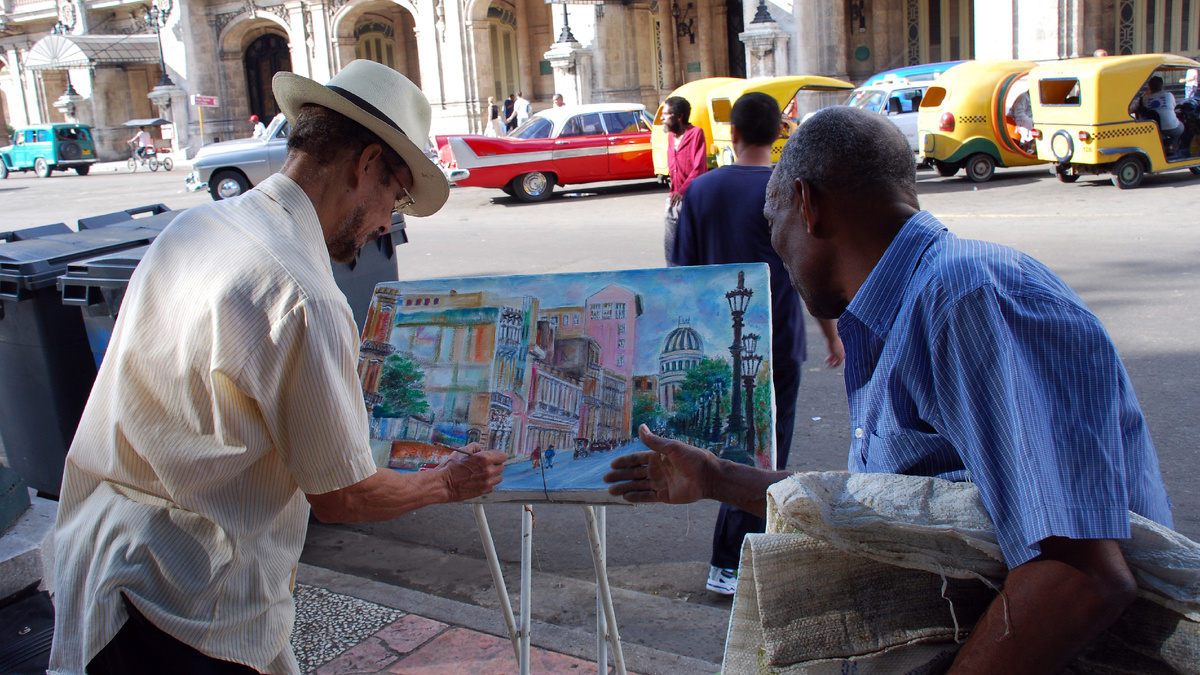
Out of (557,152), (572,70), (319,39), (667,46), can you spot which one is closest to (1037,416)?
(557,152)

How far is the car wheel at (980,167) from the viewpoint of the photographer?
15.4 m

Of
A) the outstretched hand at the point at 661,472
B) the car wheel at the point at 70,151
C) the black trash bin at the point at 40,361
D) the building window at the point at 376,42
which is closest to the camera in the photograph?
the outstretched hand at the point at 661,472

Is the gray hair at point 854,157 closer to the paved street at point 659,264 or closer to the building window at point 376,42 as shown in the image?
the paved street at point 659,264

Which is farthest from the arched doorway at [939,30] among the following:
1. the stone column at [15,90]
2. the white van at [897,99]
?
the stone column at [15,90]

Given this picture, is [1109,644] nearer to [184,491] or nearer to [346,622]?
[184,491]

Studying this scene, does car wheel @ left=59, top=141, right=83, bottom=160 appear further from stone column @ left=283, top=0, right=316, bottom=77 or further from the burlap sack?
the burlap sack

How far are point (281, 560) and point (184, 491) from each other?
260mm

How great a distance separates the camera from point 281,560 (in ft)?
6.51

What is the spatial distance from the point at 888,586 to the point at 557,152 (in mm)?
16038

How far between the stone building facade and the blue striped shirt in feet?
64.6

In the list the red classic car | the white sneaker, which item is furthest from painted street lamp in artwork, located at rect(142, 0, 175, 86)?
the white sneaker

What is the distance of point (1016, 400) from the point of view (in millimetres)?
1294

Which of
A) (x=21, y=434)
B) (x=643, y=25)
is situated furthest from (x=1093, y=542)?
(x=643, y=25)

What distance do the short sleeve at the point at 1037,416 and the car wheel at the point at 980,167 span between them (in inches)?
603
